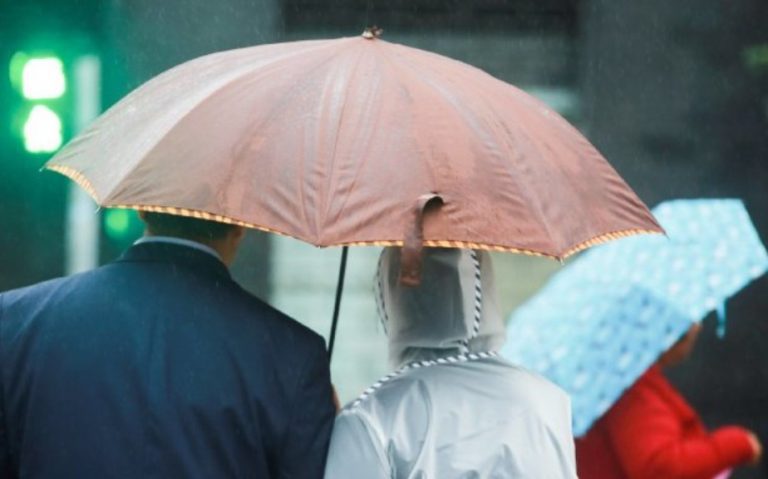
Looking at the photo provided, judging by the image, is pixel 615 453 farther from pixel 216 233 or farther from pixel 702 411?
pixel 702 411

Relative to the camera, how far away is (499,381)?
12.0 ft

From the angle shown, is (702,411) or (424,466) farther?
(702,411)

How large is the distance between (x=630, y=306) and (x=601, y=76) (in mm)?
3963

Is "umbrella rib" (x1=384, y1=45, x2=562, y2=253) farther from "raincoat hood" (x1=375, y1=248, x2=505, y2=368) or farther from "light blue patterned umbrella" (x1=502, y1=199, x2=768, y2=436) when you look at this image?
"light blue patterned umbrella" (x1=502, y1=199, x2=768, y2=436)

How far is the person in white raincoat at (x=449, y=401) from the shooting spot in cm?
353

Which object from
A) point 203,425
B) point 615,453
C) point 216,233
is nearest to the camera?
point 203,425

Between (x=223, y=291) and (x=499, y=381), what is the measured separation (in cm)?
62

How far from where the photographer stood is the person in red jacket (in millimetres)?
5371

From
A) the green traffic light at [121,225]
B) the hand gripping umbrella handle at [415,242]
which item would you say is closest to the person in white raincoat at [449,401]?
the hand gripping umbrella handle at [415,242]

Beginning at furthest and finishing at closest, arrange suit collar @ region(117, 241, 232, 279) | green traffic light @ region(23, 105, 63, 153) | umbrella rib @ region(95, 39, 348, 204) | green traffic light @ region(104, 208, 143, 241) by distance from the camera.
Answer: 1. green traffic light @ region(104, 208, 143, 241)
2. green traffic light @ region(23, 105, 63, 153)
3. suit collar @ region(117, 241, 232, 279)
4. umbrella rib @ region(95, 39, 348, 204)

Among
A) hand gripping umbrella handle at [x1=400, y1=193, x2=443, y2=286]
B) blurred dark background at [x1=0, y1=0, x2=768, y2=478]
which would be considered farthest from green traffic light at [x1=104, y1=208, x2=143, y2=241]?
hand gripping umbrella handle at [x1=400, y1=193, x2=443, y2=286]

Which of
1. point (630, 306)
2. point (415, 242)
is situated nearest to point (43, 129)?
point (630, 306)

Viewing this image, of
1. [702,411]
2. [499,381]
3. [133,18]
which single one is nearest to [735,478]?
[702,411]

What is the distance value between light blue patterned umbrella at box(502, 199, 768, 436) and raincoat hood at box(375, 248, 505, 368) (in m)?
1.61
